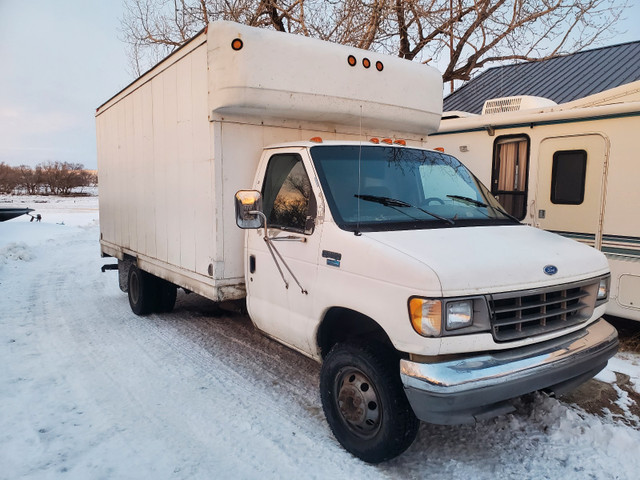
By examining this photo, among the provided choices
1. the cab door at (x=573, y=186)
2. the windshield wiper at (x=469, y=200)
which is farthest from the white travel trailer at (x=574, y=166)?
the windshield wiper at (x=469, y=200)

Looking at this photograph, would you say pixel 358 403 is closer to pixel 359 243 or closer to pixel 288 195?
pixel 359 243

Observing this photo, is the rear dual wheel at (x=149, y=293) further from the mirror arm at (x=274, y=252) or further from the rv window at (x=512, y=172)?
the rv window at (x=512, y=172)

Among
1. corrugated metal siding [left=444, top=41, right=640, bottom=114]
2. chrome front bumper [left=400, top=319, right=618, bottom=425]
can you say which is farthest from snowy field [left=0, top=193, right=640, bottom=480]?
corrugated metal siding [left=444, top=41, right=640, bottom=114]

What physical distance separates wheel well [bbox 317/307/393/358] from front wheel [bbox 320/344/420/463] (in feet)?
0.45

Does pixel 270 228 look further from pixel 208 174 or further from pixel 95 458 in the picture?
pixel 95 458

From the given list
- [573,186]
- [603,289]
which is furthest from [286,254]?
[573,186]

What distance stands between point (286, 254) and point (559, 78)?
34.3 feet

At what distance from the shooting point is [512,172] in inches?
290

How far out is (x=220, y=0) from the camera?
15.9 m

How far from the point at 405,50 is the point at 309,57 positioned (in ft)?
37.3

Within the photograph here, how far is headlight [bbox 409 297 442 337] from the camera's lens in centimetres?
290

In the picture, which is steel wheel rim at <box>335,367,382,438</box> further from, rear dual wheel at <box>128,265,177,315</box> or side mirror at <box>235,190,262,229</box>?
rear dual wheel at <box>128,265,177,315</box>

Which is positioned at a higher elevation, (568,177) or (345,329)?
(568,177)

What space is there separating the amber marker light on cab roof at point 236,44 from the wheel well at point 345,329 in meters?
2.43
